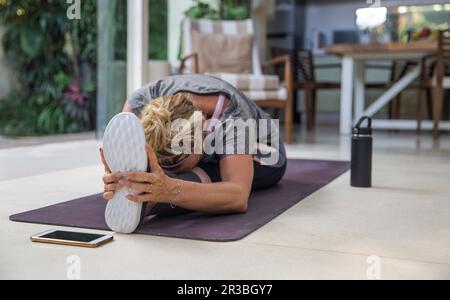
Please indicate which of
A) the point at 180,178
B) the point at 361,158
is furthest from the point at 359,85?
the point at 180,178

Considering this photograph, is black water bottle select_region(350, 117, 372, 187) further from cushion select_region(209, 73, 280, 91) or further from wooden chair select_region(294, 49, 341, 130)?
wooden chair select_region(294, 49, 341, 130)

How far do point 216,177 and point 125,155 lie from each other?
48 centimetres

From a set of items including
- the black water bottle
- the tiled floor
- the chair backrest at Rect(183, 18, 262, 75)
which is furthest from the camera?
the chair backrest at Rect(183, 18, 262, 75)

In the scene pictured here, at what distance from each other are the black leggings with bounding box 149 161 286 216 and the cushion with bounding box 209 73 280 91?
1892 millimetres

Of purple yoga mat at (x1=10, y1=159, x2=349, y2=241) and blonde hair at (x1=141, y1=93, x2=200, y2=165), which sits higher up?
blonde hair at (x1=141, y1=93, x2=200, y2=165)

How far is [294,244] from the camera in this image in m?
1.38

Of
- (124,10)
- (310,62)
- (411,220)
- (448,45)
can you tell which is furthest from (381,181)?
(310,62)

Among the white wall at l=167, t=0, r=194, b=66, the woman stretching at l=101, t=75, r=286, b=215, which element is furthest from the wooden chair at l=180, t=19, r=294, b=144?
the woman stretching at l=101, t=75, r=286, b=215

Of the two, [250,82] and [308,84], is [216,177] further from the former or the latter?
[308,84]

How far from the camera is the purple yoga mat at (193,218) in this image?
57.5 inches

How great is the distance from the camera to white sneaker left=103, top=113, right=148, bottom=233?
52.9 inches

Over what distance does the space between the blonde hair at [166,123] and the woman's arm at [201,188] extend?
11 cm

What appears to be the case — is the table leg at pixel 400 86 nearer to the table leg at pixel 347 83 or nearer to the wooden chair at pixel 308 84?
the table leg at pixel 347 83
